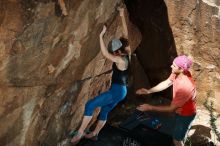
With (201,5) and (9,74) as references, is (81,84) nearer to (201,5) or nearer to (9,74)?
(9,74)

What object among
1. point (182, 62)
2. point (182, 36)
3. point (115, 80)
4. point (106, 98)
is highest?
point (182, 36)

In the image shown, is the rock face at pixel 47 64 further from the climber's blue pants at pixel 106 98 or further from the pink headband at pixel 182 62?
the pink headband at pixel 182 62

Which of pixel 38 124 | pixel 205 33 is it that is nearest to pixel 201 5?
pixel 205 33

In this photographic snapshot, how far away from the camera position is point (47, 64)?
20.3 ft

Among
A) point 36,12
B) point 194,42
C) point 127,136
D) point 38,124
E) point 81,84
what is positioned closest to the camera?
point 36,12

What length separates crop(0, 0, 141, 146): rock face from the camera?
18.4 ft

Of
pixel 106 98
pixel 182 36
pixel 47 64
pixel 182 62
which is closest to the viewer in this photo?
pixel 47 64

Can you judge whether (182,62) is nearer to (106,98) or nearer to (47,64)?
(106,98)

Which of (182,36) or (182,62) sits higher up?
(182,36)

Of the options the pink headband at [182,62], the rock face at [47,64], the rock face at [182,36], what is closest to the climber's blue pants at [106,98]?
the rock face at [47,64]

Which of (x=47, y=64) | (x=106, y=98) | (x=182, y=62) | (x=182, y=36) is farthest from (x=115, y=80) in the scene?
(x=182, y=36)

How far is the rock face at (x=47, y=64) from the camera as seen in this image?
5.61 meters

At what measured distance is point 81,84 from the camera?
713 centimetres

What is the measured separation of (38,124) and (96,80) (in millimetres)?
1299
